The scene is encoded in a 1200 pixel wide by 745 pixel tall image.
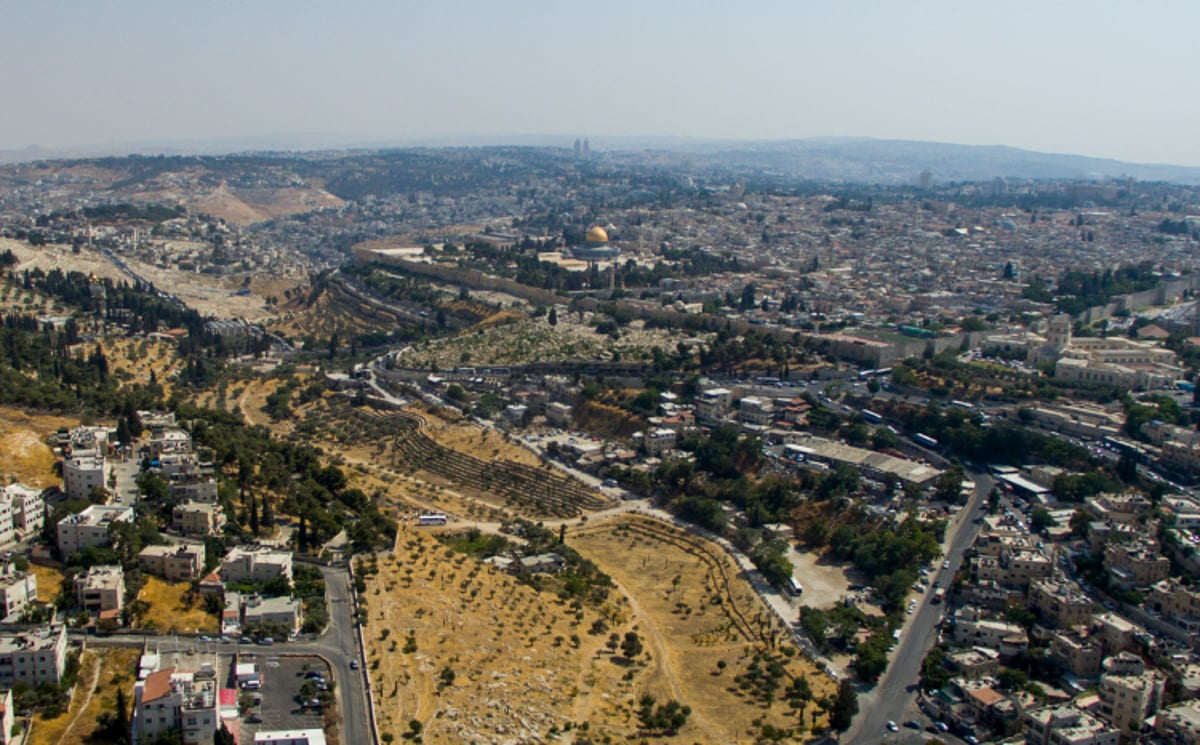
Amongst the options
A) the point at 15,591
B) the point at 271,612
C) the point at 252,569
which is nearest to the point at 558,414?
the point at 252,569

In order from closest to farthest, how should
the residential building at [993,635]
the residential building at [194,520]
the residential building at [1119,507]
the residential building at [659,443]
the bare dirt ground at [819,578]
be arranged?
1. the residential building at [993,635]
2. the residential building at [194,520]
3. the bare dirt ground at [819,578]
4. the residential building at [1119,507]
5. the residential building at [659,443]

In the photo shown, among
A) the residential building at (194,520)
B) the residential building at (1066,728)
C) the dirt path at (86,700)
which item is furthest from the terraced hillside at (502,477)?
the dirt path at (86,700)

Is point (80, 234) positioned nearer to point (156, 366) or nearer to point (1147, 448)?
point (156, 366)

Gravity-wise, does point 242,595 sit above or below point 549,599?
above

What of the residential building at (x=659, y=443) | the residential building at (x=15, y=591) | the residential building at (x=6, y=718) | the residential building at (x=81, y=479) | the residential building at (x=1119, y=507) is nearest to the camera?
the residential building at (x=6, y=718)

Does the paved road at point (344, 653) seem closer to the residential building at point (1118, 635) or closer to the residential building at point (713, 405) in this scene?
the residential building at point (1118, 635)

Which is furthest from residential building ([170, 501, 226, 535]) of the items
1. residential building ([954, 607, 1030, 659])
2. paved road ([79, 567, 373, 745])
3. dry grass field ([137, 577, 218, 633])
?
residential building ([954, 607, 1030, 659])

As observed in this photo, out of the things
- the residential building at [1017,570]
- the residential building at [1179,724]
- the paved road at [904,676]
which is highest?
the residential building at [1017,570]

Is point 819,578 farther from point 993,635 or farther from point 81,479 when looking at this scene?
point 81,479

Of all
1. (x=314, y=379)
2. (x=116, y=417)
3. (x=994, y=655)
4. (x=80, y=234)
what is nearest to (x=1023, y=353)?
(x=994, y=655)
